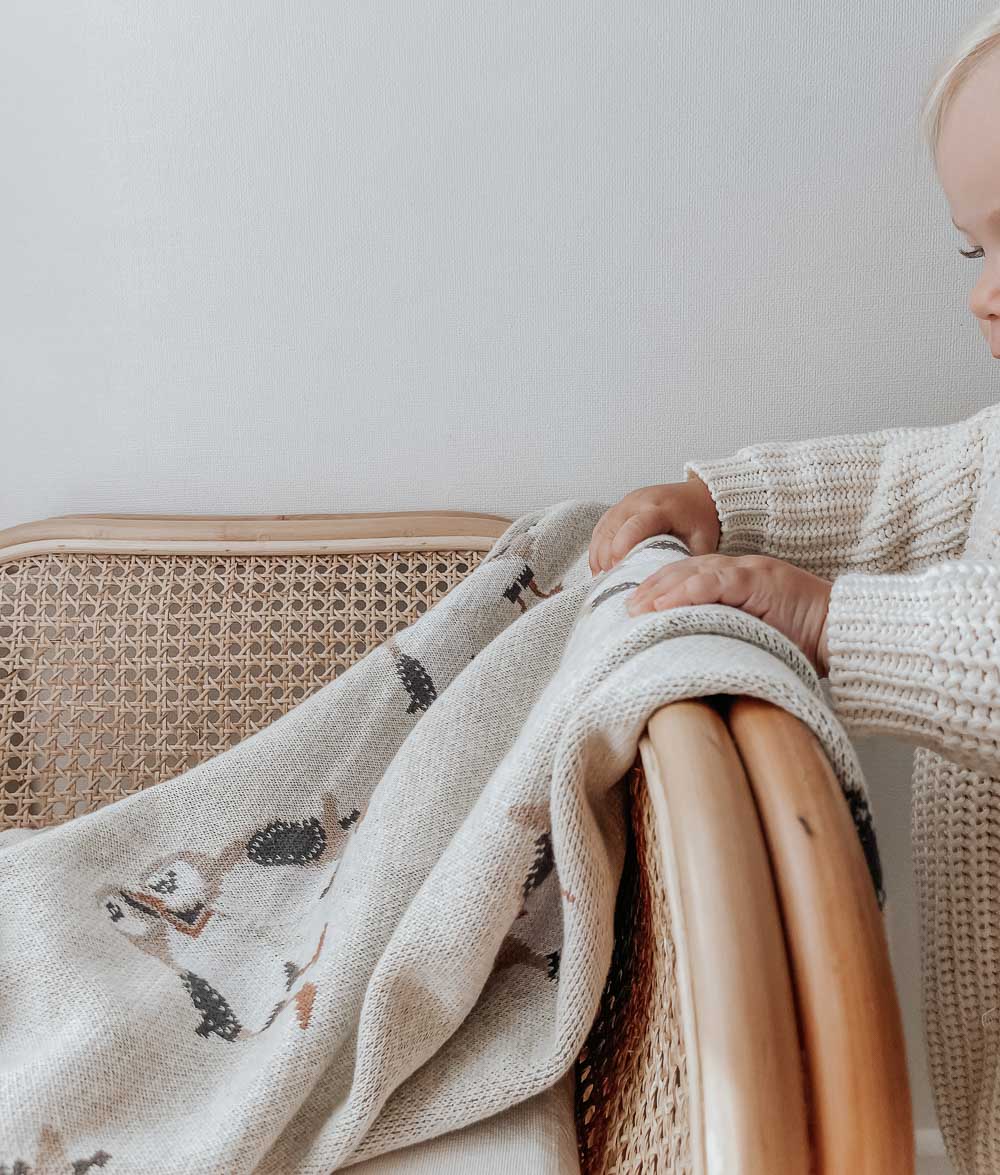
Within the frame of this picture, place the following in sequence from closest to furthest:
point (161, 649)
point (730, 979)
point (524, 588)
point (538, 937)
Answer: point (730, 979) < point (538, 937) < point (524, 588) < point (161, 649)

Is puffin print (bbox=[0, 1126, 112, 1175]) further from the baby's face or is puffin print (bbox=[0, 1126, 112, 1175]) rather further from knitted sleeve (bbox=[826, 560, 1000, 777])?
the baby's face

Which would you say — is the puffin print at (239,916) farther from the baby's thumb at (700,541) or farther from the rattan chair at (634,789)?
the baby's thumb at (700,541)

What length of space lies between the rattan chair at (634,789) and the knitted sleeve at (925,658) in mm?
105

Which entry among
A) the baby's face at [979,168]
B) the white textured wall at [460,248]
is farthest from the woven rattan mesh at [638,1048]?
the white textured wall at [460,248]

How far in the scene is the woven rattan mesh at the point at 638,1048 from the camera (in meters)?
0.36

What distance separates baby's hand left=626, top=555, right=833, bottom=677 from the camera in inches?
18.9

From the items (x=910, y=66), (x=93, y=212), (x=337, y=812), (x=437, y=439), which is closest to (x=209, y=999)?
(x=337, y=812)

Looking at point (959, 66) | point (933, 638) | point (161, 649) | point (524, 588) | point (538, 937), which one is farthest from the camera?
point (161, 649)

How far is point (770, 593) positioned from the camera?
49 centimetres

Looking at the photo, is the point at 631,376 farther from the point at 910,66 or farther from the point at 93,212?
the point at 93,212

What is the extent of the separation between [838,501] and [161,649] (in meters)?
Answer: 0.62

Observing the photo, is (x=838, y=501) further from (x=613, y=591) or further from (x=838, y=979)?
(x=838, y=979)

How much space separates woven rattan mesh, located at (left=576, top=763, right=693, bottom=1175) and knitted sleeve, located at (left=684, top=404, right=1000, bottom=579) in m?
0.30

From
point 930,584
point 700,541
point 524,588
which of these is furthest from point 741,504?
point 930,584
